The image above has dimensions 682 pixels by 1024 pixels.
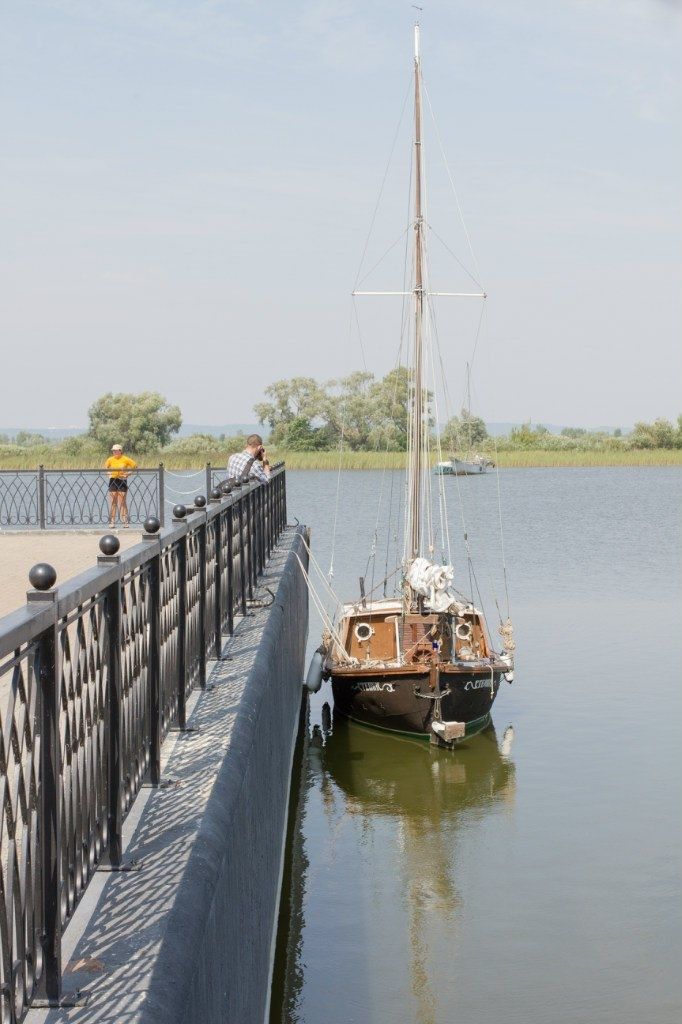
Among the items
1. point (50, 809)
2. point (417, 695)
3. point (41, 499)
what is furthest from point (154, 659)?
point (41, 499)

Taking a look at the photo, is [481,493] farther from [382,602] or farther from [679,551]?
[382,602]

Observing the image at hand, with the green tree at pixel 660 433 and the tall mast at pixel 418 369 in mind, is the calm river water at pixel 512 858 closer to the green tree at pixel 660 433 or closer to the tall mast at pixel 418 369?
the tall mast at pixel 418 369

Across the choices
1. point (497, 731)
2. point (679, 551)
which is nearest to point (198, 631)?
point (497, 731)

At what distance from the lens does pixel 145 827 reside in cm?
480

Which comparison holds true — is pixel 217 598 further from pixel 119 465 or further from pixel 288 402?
pixel 288 402

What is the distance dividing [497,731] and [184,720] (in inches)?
508

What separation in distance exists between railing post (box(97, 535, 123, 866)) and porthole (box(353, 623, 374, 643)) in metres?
15.0

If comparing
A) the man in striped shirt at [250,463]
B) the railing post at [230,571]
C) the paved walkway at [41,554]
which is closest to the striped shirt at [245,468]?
the man in striped shirt at [250,463]

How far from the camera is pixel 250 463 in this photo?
1514 cm

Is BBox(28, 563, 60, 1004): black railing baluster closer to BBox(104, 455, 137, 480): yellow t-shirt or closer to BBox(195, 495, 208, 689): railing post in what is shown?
BBox(195, 495, 208, 689): railing post

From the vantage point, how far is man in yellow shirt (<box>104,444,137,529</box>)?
21250mm

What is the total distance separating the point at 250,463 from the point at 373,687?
15.0ft

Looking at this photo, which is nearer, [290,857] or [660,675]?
[290,857]

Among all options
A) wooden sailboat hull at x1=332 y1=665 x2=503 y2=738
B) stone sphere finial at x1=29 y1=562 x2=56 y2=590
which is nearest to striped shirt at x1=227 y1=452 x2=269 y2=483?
wooden sailboat hull at x1=332 y1=665 x2=503 y2=738
